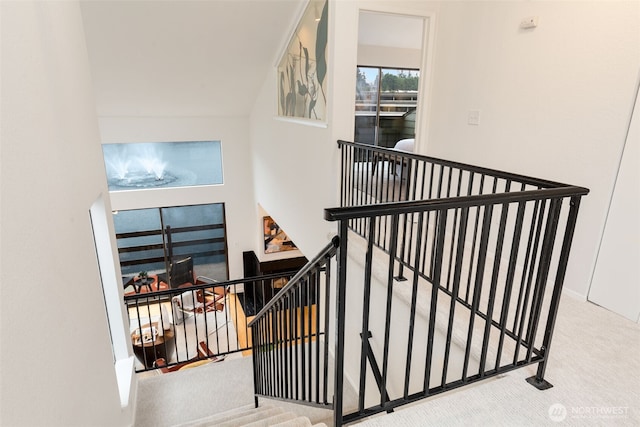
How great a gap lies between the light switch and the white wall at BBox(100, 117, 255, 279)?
271 inches

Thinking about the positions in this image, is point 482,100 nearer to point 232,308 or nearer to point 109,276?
point 109,276

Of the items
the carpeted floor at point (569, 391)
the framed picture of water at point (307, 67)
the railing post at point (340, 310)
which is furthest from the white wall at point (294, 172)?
the railing post at point (340, 310)

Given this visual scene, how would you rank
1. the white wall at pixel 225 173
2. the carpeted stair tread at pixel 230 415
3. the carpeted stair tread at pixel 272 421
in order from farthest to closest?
the white wall at pixel 225 173
the carpeted stair tread at pixel 230 415
the carpeted stair tread at pixel 272 421

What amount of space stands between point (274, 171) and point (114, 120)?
4.24 metres

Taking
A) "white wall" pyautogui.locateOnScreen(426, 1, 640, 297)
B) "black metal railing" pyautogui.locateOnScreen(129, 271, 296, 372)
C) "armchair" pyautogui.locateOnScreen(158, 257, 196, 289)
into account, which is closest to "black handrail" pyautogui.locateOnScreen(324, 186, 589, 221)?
"white wall" pyautogui.locateOnScreen(426, 1, 640, 297)

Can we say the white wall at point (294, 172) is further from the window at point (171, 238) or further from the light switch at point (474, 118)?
the window at point (171, 238)

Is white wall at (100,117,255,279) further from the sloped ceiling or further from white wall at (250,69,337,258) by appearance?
white wall at (250,69,337,258)

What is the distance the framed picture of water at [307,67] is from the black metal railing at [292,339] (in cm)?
242

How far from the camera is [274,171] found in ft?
23.7

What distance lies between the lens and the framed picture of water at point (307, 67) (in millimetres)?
4277

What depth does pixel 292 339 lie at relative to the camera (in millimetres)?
2512

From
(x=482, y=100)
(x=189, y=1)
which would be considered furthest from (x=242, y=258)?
(x=482, y=100)

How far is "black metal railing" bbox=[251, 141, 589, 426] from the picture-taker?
1.47 metres

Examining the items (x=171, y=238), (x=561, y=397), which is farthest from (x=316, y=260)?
(x=171, y=238)
